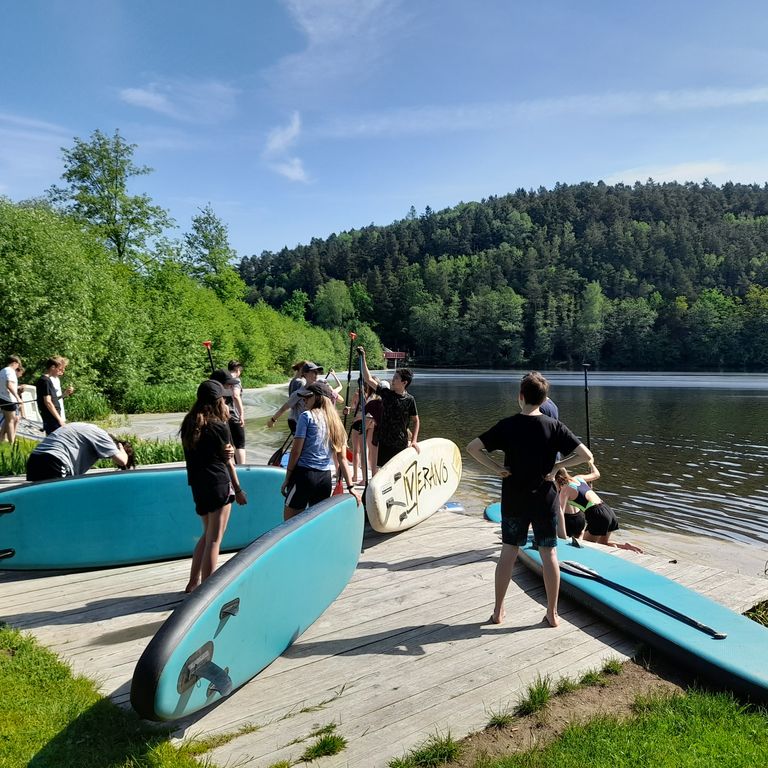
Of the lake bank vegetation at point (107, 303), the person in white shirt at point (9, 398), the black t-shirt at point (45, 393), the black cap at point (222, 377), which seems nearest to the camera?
the black cap at point (222, 377)

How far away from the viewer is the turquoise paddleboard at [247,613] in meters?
2.41

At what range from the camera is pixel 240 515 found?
5457 millimetres

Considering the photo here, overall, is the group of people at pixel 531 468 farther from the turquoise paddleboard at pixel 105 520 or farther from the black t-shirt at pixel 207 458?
the turquoise paddleboard at pixel 105 520

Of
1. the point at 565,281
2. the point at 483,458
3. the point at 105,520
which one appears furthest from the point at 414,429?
the point at 565,281

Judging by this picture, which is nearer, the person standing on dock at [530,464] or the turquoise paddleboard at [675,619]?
the turquoise paddleboard at [675,619]

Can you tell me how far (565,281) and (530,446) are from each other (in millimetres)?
123482

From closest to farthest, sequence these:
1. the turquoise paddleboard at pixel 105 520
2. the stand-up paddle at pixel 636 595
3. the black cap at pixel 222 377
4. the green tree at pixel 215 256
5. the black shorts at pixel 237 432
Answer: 1. the stand-up paddle at pixel 636 595
2. the turquoise paddleboard at pixel 105 520
3. the black cap at pixel 222 377
4. the black shorts at pixel 237 432
5. the green tree at pixel 215 256

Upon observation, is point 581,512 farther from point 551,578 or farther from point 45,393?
point 45,393

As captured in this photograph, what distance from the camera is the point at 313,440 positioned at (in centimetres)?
440

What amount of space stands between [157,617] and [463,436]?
17.2 m

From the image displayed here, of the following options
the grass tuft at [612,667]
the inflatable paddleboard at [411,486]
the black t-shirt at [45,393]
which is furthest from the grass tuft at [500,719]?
the black t-shirt at [45,393]

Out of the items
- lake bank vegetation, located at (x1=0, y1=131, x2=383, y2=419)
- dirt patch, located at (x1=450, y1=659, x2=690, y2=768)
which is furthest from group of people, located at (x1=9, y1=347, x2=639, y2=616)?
lake bank vegetation, located at (x1=0, y1=131, x2=383, y2=419)

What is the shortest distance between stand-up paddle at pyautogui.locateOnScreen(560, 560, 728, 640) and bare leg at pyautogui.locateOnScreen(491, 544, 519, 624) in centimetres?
85

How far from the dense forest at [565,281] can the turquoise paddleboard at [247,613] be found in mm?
95638
